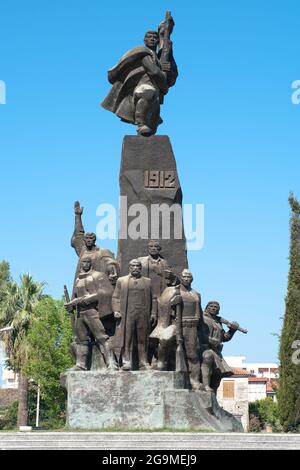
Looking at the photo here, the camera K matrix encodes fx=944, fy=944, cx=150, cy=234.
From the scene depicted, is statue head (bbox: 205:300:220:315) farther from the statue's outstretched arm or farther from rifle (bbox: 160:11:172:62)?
rifle (bbox: 160:11:172:62)

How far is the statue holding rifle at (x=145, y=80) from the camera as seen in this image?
58.2 ft

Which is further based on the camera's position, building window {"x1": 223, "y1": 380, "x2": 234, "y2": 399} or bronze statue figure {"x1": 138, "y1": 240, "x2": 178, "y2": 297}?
building window {"x1": 223, "y1": 380, "x2": 234, "y2": 399}

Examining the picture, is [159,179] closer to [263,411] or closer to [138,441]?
[138,441]

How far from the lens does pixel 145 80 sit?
17.9 m

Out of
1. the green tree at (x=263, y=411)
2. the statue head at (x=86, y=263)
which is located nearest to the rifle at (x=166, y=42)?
the statue head at (x=86, y=263)

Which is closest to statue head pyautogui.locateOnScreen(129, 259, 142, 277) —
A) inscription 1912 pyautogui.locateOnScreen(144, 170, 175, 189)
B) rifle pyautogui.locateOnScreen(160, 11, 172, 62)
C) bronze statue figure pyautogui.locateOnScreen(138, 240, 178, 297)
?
bronze statue figure pyautogui.locateOnScreen(138, 240, 178, 297)

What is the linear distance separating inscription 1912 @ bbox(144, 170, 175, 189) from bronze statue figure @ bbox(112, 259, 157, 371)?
1968 mm

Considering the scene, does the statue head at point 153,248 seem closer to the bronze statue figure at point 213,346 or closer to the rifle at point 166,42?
the bronze statue figure at point 213,346

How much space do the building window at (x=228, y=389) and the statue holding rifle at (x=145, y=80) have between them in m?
43.8

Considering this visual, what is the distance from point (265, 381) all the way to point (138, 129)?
6045 cm

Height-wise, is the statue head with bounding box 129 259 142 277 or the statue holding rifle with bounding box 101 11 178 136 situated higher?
the statue holding rifle with bounding box 101 11 178 136

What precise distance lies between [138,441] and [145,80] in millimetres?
7490

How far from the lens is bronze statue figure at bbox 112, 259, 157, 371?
1586 cm
